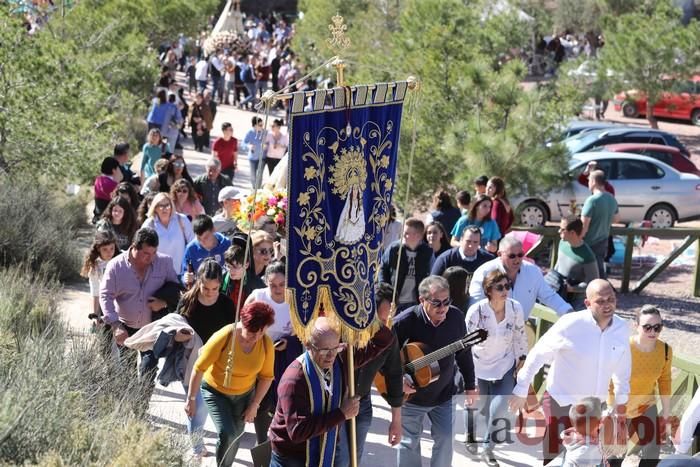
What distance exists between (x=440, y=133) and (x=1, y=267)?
7.17 m

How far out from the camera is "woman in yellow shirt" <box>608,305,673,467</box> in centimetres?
833

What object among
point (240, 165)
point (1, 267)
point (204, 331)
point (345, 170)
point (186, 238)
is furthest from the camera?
point (240, 165)

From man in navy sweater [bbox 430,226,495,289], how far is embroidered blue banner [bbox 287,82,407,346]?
301cm

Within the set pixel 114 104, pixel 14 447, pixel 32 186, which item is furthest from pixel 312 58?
pixel 14 447

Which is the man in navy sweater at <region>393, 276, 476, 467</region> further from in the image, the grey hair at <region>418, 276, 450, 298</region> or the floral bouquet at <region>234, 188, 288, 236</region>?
the floral bouquet at <region>234, 188, 288, 236</region>

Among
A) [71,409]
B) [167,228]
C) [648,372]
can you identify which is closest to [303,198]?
[71,409]

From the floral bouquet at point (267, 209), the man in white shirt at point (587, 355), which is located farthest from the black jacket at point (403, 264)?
the man in white shirt at point (587, 355)

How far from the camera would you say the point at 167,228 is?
11000mm

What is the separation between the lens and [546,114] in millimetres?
16703

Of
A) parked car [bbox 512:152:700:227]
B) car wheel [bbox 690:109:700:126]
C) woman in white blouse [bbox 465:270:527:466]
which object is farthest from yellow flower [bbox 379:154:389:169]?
car wheel [bbox 690:109:700:126]

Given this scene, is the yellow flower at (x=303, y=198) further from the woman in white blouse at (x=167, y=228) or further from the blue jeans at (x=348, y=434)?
the woman in white blouse at (x=167, y=228)

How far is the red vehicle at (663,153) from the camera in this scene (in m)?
24.4

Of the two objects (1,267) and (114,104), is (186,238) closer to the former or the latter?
(1,267)

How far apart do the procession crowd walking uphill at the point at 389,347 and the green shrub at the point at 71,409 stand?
0.35 metres
